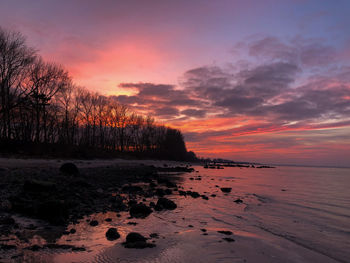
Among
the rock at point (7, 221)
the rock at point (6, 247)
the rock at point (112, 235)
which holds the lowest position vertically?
the rock at point (112, 235)

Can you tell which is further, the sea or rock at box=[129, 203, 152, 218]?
rock at box=[129, 203, 152, 218]

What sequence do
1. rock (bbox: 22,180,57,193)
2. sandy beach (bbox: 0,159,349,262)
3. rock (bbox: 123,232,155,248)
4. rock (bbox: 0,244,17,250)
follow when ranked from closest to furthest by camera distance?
rock (bbox: 0,244,17,250) < sandy beach (bbox: 0,159,349,262) < rock (bbox: 123,232,155,248) < rock (bbox: 22,180,57,193)

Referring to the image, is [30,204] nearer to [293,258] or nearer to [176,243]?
[176,243]

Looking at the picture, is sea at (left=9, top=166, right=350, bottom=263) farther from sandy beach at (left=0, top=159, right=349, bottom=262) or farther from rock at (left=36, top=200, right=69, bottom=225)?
rock at (left=36, top=200, right=69, bottom=225)

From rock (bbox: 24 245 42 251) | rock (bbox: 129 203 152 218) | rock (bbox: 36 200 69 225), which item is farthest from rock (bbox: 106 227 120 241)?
rock (bbox: 129 203 152 218)

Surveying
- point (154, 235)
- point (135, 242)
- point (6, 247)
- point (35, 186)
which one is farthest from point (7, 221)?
point (154, 235)

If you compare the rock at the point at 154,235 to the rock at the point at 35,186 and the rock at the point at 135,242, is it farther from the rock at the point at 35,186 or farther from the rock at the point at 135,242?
the rock at the point at 35,186

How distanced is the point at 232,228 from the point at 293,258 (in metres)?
2.84

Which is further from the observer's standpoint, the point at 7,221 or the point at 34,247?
the point at 7,221

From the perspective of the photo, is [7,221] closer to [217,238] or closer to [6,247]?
[6,247]

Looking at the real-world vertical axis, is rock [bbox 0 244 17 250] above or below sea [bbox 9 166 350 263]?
above

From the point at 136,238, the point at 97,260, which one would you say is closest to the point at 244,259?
the point at 136,238

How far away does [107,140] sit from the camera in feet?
257

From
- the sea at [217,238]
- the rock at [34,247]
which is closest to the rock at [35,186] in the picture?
the sea at [217,238]
